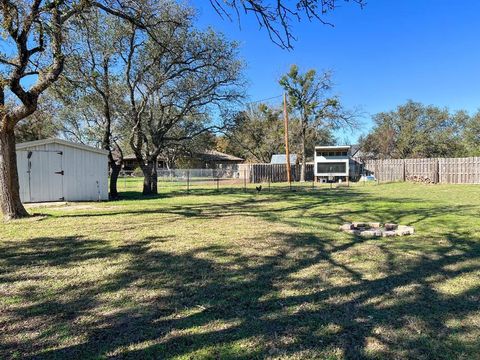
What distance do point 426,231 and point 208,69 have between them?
11.9 m

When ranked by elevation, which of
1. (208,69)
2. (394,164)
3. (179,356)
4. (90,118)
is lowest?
(179,356)

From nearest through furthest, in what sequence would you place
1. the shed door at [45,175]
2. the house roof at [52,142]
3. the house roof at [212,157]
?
the house roof at [52,142]
the shed door at [45,175]
the house roof at [212,157]

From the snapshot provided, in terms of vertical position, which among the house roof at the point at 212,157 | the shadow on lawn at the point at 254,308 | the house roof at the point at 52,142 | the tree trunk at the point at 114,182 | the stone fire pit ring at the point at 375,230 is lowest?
the shadow on lawn at the point at 254,308

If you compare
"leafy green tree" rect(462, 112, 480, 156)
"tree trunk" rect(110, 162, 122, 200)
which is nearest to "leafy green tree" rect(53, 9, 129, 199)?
"tree trunk" rect(110, 162, 122, 200)

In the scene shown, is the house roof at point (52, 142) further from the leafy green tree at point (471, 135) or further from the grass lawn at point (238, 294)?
the leafy green tree at point (471, 135)

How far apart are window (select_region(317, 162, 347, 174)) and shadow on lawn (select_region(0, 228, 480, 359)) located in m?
27.9

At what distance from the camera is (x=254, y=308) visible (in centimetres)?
331

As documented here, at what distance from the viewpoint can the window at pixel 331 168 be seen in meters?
32.5

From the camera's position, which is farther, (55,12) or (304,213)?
(304,213)

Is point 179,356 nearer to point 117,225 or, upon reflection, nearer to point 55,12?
point 117,225

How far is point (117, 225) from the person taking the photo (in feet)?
26.2

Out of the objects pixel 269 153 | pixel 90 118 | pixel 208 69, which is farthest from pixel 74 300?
pixel 269 153

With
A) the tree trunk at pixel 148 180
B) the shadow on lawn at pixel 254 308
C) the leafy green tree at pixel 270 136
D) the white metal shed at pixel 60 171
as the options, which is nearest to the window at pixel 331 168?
the leafy green tree at pixel 270 136

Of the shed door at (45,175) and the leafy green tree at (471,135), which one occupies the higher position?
the leafy green tree at (471,135)
